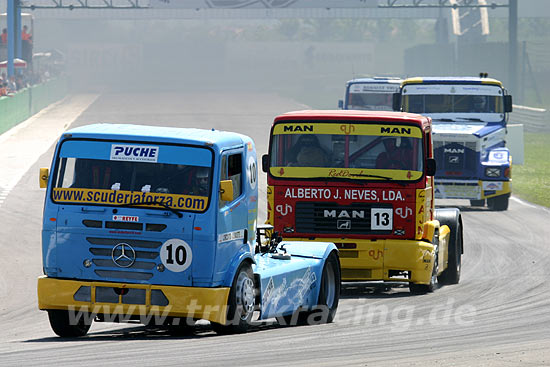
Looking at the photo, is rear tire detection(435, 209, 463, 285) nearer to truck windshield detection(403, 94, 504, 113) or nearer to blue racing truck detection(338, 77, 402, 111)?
truck windshield detection(403, 94, 504, 113)

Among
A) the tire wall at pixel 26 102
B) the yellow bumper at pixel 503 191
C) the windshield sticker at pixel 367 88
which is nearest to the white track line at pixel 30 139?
the tire wall at pixel 26 102

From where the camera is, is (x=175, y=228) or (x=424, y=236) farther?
(x=424, y=236)

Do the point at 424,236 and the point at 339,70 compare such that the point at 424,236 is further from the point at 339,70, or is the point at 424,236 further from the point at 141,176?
the point at 339,70

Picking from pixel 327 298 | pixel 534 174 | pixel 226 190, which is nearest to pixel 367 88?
pixel 534 174

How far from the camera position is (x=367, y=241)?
1375 cm

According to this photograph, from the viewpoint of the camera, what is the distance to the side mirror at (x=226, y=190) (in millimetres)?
9695

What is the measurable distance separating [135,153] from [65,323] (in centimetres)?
177

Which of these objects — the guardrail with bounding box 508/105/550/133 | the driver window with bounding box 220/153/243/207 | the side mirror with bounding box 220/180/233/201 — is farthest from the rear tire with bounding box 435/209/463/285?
the guardrail with bounding box 508/105/550/133

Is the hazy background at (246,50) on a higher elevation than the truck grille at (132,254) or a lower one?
higher

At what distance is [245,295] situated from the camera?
10.1 m

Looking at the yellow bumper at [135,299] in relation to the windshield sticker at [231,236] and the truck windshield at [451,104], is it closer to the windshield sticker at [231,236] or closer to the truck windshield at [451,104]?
the windshield sticker at [231,236]

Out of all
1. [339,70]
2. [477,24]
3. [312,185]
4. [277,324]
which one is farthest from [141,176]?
[339,70]

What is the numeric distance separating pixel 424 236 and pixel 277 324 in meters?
3.12

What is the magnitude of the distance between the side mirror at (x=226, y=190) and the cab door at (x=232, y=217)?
80 mm
